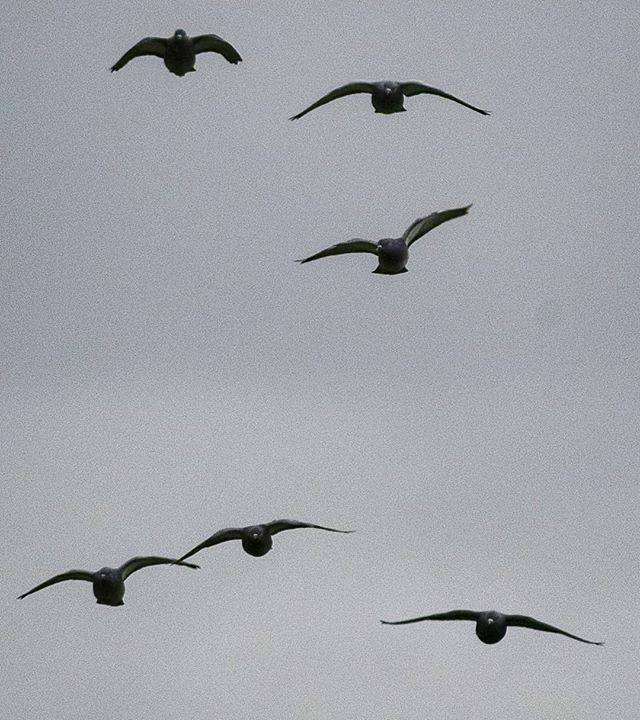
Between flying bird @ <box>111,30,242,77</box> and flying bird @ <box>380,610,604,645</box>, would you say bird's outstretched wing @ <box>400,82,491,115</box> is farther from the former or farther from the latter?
flying bird @ <box>380,610,604,645</box>

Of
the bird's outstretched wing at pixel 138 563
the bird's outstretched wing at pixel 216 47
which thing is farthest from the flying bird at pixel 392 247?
the bird's outstretched wing at pixel 138 563

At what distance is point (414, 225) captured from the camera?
4978 cm

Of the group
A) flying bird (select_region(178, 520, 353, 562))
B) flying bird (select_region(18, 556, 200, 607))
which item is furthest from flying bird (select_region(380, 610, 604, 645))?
flying bird (select_region(18, 556, 200, 607))

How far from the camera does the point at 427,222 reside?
50.3 m

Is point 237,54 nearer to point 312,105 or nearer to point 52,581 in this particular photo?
point 312,105

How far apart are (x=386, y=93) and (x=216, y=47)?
446 centimetres

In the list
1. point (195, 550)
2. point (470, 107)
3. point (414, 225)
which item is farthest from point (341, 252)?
point (195, 550)

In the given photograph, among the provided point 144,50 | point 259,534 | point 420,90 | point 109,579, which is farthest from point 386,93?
point 109,579

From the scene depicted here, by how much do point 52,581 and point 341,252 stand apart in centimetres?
1195

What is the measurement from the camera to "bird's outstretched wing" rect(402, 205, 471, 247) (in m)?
49.2

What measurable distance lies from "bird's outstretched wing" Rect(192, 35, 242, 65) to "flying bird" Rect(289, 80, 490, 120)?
2387mm

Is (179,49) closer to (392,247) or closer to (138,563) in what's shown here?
(392,247)

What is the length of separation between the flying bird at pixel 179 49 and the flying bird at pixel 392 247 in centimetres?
569

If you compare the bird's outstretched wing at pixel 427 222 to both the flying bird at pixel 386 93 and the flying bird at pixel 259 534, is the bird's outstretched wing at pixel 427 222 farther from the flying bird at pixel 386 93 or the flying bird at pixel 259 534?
the flying bird at pixel 259 534
